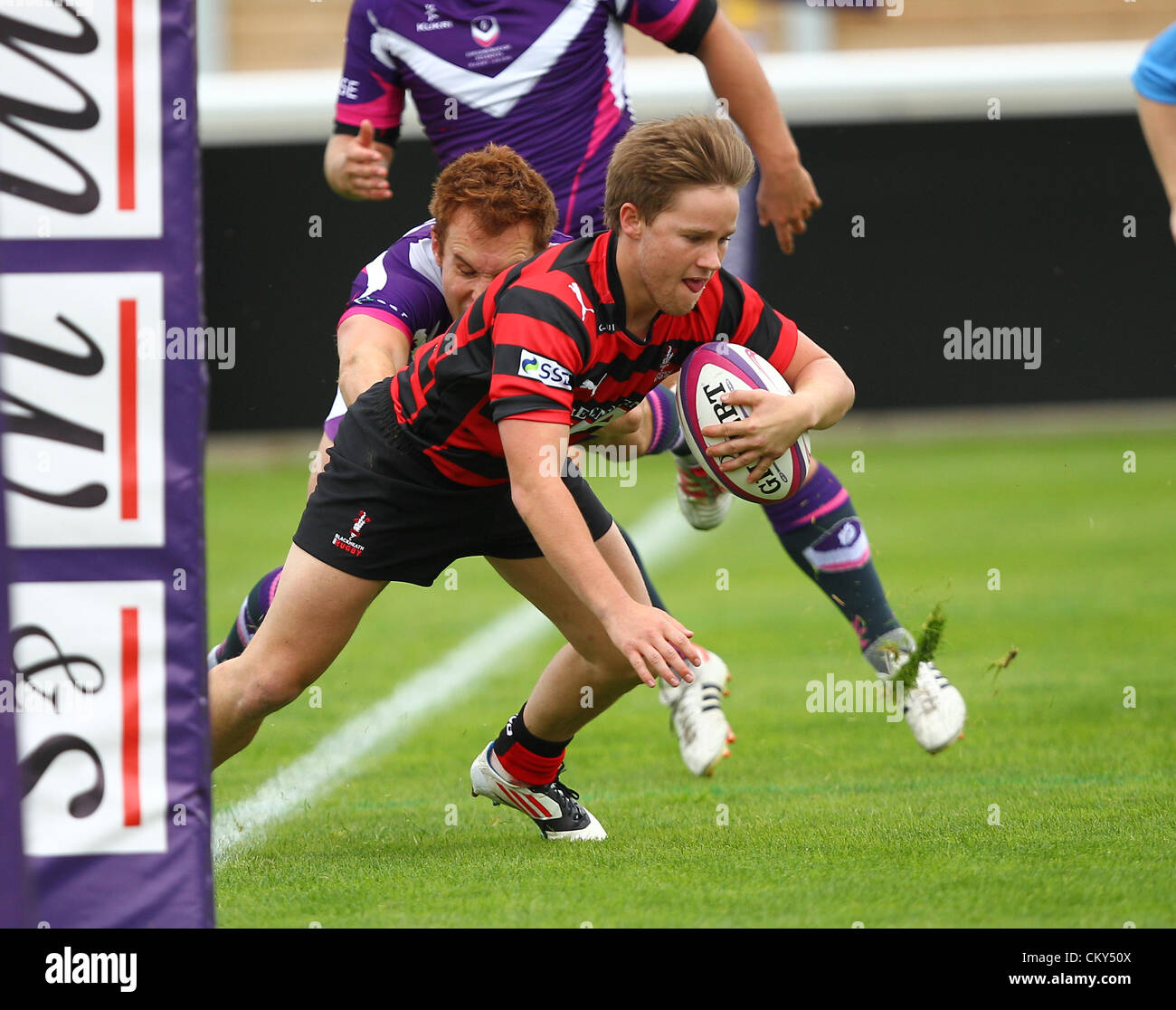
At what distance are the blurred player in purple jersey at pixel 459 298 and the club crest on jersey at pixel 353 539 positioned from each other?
13.1 inches

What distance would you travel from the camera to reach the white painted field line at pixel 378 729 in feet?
16.0

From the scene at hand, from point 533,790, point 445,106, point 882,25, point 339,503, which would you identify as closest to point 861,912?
point 533,790

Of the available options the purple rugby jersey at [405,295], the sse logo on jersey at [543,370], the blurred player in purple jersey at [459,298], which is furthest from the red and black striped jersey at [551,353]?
the purple rugby jersey at [405,295]

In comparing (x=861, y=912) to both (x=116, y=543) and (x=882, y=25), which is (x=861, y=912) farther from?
(x=882, y=25)

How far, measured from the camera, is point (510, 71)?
17.4ft

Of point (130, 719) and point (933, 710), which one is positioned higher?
point (130, 719)

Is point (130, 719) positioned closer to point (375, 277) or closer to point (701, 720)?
point (375, 277)

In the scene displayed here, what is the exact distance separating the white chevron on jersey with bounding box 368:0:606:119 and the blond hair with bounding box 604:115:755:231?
1.65 meters

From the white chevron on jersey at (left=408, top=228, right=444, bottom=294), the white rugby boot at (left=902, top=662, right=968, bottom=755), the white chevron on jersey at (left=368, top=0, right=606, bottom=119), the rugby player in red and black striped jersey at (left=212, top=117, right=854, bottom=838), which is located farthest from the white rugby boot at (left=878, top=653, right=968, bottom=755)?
Answer: the white chevron on jersey at (left=368, top=0, right=606, bottom=119)

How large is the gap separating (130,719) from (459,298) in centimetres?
184

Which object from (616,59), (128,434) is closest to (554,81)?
(616,59)

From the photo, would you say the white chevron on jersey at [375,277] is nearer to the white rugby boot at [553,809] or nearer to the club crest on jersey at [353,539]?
the club crest on jersey at [353,539]

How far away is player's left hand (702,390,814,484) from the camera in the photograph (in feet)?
12.6

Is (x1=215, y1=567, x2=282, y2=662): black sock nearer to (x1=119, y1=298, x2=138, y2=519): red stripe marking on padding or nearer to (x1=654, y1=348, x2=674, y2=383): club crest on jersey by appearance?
(x1=654, y1=348, x2=674, y2=383): club crest on jersey
